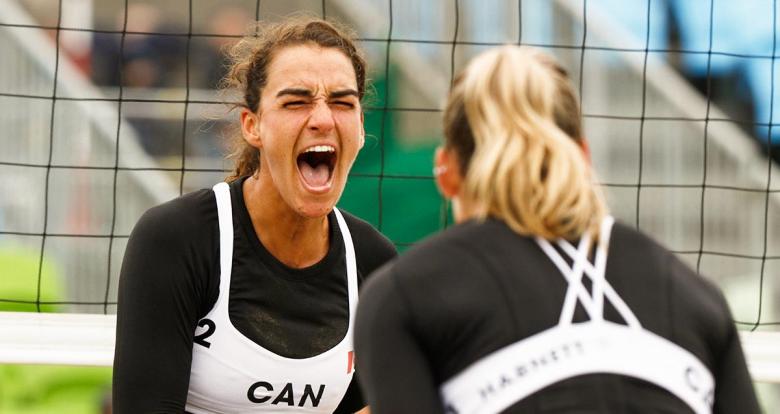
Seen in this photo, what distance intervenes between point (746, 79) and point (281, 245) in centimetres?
561

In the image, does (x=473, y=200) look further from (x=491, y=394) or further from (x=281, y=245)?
(x=281, y=245)

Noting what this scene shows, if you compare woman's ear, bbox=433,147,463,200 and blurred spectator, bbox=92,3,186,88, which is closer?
woman's ear, bbox=433,147,463,200

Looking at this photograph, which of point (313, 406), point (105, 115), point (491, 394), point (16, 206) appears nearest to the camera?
point (491, 394)

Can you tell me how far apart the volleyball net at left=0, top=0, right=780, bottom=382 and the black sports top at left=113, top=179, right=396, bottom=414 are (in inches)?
136

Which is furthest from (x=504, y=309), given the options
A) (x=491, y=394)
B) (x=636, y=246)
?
(x=636, y=246)

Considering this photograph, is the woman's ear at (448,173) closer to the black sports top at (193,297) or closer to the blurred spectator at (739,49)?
the black sports top at (193,297)

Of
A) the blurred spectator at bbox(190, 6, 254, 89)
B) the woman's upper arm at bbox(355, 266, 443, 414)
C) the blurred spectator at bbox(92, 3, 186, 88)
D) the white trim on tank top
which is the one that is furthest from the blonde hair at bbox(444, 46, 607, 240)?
the blurred spectator at bbox(92, 3, 186, 88)

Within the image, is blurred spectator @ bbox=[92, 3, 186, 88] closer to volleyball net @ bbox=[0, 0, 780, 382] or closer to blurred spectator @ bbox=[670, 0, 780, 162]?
volleyball net @ bbox=[0, 0, 780, 382]

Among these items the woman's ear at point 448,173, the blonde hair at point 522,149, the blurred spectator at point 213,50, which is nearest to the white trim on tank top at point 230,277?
the woman's ear at point 448,173

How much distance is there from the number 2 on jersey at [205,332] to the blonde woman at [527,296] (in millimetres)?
1055

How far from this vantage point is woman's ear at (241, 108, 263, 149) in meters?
3.23

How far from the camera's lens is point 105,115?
8000 millimetres

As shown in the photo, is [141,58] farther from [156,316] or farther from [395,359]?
[395,359]

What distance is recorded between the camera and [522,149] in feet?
6.55
